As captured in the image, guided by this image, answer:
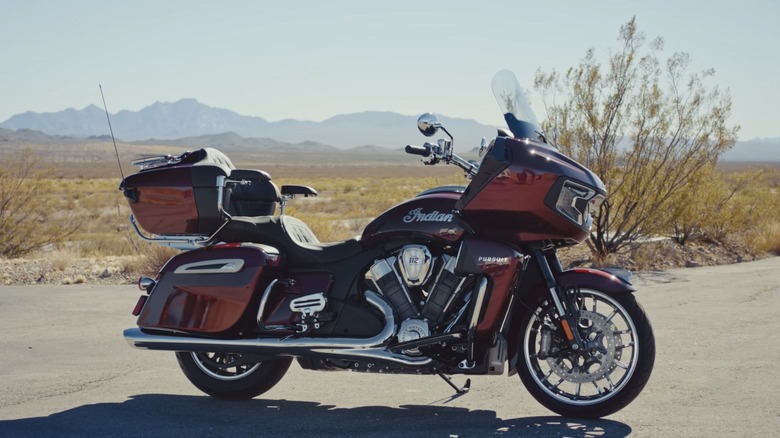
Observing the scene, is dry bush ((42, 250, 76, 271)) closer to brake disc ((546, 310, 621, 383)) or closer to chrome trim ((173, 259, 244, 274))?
chrome trim ((173, 259, 244, 274))

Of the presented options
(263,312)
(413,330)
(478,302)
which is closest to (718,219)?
(478,302)

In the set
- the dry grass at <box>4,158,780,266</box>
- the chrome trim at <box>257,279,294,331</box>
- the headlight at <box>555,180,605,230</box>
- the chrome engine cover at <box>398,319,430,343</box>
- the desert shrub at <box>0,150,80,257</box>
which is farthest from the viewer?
the desert shrub at <box>0,150,80,257</box>

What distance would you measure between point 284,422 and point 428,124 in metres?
2.10

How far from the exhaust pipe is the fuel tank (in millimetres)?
449

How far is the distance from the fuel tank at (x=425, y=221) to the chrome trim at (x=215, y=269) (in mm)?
1011

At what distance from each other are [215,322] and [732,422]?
3.37 m

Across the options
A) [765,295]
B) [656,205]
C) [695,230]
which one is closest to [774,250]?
[695,230]

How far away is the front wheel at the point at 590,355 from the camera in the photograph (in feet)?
17.8

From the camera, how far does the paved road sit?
5.49 m

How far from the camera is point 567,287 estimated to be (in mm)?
5613

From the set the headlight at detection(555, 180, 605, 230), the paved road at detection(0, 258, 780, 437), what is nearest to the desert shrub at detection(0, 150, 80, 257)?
the paved road at detection(0, 258, 780, 437)

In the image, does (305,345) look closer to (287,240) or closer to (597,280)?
(287,240)

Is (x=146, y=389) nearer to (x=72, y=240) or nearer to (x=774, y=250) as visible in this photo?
(x=774, y=250)

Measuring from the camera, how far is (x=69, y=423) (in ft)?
18.7
